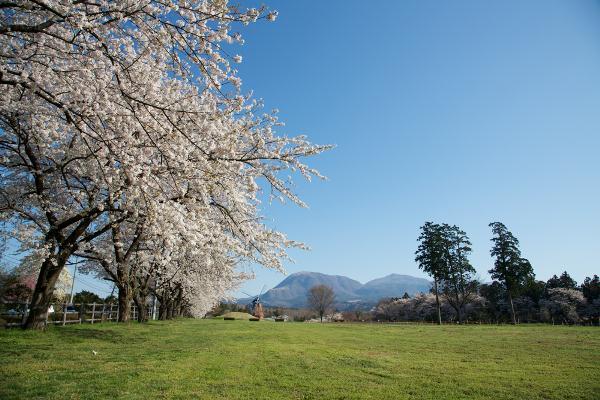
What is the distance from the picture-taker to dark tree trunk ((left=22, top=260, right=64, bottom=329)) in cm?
1221

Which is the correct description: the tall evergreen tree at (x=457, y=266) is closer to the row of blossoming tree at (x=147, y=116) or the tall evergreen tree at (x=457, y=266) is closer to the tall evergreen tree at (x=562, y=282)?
the tall evergreen tree at (x=562, y=282)

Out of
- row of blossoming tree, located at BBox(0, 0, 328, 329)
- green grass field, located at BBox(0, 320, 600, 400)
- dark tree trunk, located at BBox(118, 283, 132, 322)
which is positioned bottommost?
green grass field, located at BBox(0, 320, 600, 400)

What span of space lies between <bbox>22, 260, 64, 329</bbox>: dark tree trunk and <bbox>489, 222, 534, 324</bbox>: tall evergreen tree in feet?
172

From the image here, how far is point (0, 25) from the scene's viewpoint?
5262 mm

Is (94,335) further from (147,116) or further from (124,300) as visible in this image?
(147,116)

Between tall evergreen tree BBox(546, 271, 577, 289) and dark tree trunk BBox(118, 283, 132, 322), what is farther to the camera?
tall evergreen tree BBox(546, 271, 577, 289)

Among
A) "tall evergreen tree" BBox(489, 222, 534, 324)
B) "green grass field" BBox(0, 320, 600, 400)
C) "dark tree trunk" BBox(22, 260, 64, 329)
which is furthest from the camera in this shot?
"tall evergreen tree" BBox(489, 222, 534, 324)

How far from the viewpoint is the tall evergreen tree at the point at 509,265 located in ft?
158

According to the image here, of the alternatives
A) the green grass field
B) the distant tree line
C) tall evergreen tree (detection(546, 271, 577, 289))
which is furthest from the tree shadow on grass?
tall evergreen tree (detection(546, 271, 577, 289))

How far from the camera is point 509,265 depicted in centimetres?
4947

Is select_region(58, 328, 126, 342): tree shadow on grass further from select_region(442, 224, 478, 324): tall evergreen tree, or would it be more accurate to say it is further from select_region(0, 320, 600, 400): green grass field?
select_region(442, 224, 478, 324): tall evergreen tree

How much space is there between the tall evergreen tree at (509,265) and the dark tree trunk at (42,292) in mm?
52557

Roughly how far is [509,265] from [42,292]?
54.2 m

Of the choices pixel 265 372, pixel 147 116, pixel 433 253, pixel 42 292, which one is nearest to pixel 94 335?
pixel 42 292
